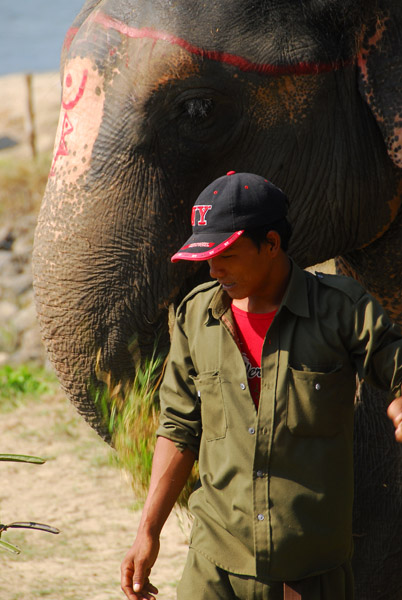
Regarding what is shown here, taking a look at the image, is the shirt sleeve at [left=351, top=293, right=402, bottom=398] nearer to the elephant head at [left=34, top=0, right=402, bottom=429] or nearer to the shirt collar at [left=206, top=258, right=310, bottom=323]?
the shirt collar at [left=206, top=258, right=310, bottom=323]

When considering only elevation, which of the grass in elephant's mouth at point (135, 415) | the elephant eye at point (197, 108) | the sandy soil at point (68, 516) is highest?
the elephant eye at point (197, 108)

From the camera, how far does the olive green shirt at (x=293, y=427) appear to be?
216cm

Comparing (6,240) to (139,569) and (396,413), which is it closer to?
(139,569)

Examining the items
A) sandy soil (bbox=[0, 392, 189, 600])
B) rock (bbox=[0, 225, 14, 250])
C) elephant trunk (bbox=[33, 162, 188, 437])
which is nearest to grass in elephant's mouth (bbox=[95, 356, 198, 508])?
elephant trunk (bbox=[33, 162, 188, 437])

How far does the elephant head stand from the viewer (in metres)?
2.62

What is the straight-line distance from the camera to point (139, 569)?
2.23m

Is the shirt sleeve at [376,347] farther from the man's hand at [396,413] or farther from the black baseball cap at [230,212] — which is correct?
the black baseball cap at [230,212]

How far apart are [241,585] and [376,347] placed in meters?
0.64

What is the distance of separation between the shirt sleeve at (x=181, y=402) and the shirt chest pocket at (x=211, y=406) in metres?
0.05

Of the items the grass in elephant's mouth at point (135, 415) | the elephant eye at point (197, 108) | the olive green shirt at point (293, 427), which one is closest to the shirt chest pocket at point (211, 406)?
the olive green shirt at point (293, 427)

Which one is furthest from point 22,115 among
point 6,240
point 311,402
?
point 311,402

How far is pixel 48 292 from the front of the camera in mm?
2637

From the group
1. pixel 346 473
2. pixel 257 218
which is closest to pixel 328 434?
pixel 346 473

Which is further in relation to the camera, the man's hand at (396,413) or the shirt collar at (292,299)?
the shirt collar at (292,299)
